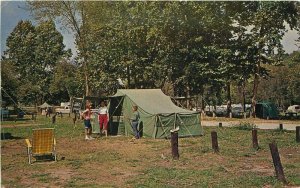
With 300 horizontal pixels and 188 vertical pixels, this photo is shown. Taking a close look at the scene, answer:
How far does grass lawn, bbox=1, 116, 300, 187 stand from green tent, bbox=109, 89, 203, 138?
8.84 feet

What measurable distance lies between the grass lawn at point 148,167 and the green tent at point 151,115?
2.70m

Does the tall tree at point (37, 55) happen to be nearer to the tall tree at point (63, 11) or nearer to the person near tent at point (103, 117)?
the tall tree at point (63, 11)

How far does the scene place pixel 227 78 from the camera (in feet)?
123

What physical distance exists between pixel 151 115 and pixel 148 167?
8.20m

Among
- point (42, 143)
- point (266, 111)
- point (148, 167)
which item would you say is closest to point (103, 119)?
point (42, 143)

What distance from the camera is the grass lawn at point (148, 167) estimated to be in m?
9.02

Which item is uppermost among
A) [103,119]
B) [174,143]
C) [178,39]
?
[178,39]

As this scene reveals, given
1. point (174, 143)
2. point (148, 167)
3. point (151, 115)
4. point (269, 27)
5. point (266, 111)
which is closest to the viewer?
point (148, 167)

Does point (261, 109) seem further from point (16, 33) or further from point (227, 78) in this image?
point (16, 33)

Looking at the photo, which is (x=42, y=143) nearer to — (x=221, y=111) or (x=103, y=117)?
(x=103, y=117)

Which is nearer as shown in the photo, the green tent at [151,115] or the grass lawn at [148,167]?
the grass lawn at [148,167]

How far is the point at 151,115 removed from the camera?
1914 centimetres

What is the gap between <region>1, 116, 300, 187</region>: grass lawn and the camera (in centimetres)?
902

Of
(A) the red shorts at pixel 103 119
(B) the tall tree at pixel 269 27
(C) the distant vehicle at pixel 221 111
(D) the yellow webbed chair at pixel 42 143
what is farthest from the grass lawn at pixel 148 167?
(C) the distant vehicle at pixel 221 111
